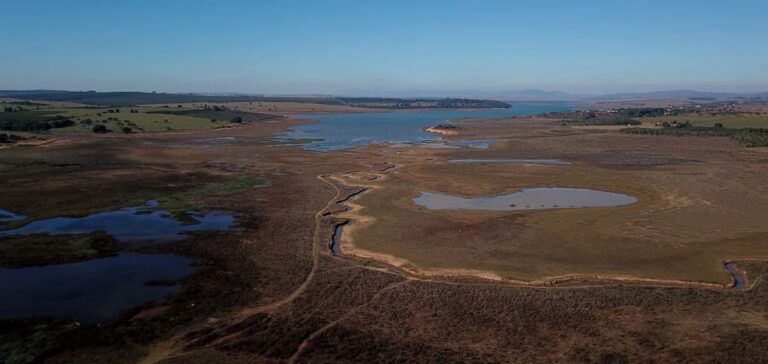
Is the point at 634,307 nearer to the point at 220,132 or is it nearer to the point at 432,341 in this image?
the point at 432,341

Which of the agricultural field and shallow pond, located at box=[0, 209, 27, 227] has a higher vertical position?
the agricultural field

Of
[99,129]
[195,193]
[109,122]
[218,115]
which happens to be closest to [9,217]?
[195,193]

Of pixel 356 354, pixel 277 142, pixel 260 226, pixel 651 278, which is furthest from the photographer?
pixel 277 142

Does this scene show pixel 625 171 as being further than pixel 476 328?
Yes

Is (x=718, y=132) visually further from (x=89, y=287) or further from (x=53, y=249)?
(x=89, y=287)

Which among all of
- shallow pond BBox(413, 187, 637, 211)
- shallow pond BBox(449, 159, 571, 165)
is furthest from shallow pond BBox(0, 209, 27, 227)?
shallow pond BBox(449, 159, 571, 165)

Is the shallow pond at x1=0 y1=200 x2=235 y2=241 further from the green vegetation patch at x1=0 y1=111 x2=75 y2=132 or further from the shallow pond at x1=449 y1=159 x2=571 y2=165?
the green vegetation patch at x1=0 y1=111 x2=75 y2=132

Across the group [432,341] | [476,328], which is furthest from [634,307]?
[432,341]
